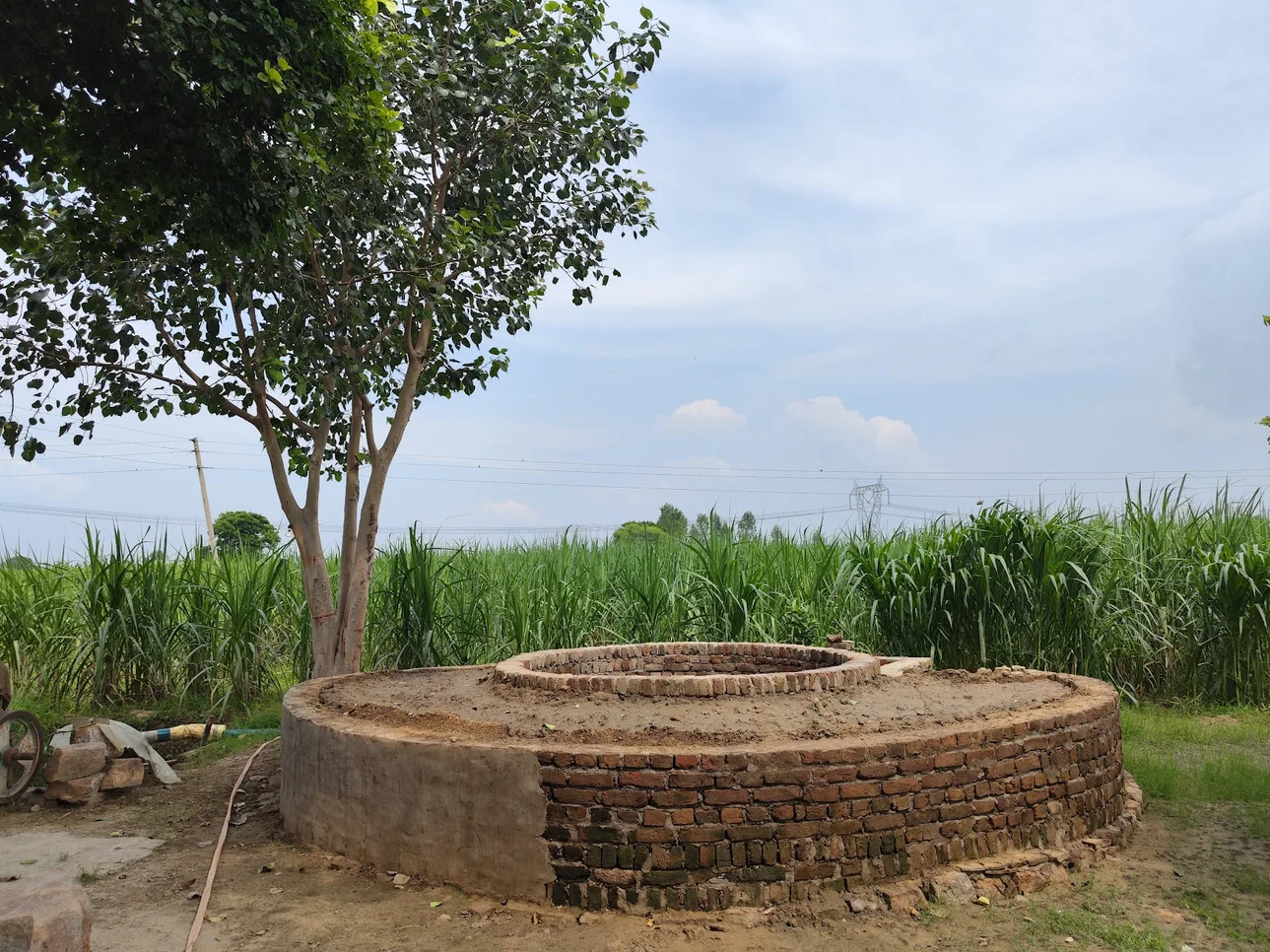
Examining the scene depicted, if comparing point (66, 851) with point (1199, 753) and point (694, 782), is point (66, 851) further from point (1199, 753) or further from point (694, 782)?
point (1199, 753)

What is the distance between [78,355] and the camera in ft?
22.3

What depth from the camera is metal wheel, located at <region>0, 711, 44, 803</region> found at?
5699mm

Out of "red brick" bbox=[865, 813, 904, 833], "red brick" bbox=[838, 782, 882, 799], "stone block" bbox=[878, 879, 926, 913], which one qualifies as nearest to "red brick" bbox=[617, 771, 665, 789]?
"red brick" bbox=[838, 782, 882, 799]

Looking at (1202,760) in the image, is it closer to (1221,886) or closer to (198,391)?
(1221,886)

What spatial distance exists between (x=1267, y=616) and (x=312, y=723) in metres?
7.22

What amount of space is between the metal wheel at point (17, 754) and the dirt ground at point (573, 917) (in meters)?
1.16

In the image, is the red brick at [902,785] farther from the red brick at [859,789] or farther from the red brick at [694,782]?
the red brick at [694,782]

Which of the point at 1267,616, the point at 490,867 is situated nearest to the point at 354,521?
the point at 490,867

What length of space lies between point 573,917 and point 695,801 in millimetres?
612

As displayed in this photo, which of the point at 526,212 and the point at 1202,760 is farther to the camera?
the point at 526,212

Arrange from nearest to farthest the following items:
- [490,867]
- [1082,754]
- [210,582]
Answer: [490,867], [1082,754], [210,582]

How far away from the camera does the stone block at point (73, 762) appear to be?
5664 mm

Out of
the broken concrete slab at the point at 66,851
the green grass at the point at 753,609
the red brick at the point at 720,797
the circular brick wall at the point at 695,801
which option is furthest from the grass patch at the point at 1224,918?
the broken concrete slab at the point at 66,851

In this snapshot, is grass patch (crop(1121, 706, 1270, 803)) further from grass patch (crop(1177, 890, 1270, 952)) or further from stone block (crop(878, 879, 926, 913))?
stone block (crop(878, 879, 926, 913))
